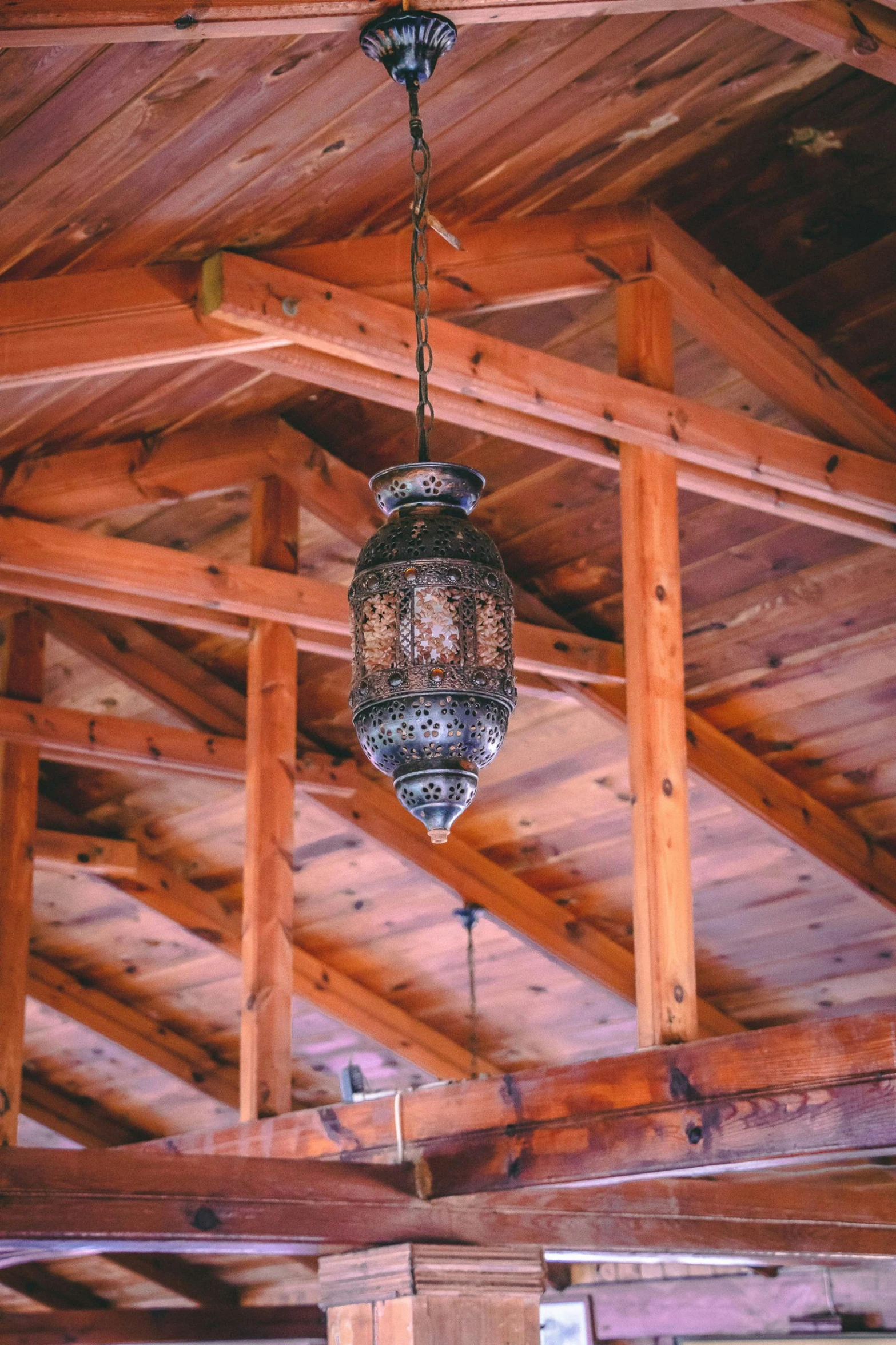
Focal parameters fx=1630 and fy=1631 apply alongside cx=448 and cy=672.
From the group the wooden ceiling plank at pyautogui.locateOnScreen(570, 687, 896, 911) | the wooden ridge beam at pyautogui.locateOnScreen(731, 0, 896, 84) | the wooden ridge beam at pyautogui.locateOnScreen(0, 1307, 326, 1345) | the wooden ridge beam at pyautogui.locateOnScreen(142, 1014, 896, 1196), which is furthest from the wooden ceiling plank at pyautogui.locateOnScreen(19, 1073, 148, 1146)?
the wooden ridge beam at pyautogui.locateOnScreen(731, 0, 896, 84)

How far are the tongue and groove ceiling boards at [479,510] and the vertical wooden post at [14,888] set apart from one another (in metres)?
0.14

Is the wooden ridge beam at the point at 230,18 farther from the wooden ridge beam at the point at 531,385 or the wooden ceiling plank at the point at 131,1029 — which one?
the wooden ceiling plank at the point at 131,1029

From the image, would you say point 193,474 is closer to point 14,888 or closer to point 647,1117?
point 14,888

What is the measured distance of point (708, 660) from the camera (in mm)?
5719

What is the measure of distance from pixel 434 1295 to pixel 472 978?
2802mm

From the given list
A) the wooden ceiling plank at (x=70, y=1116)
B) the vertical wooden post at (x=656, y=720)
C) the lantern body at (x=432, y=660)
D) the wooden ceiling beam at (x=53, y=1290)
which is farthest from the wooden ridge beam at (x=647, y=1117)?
the wooden ceiling beam at (x=53, y=1290)

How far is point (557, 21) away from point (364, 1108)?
2.69 meters

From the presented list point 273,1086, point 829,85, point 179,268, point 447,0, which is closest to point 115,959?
point 273,1086

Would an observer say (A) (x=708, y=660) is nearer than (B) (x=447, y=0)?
No

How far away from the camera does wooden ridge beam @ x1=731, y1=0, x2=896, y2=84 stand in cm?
309

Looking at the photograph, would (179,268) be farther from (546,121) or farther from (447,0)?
(447,0)

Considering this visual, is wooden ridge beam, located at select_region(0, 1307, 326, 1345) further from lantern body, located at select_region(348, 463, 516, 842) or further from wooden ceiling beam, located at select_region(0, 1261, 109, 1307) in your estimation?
lantern body, located at select_region(348, 463, 516, 842)

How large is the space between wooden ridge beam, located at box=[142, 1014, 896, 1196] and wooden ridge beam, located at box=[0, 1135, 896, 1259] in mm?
170

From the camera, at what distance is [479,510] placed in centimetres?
581
